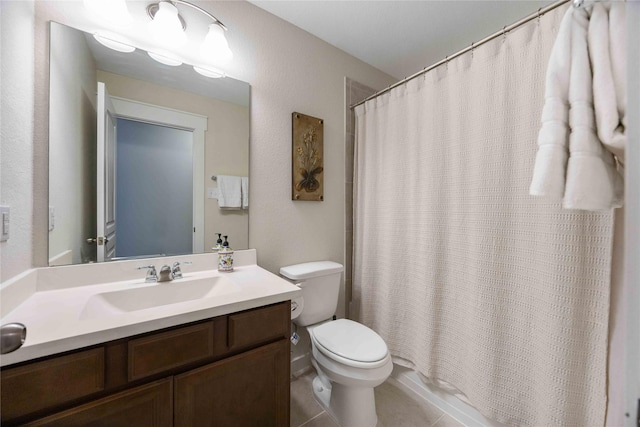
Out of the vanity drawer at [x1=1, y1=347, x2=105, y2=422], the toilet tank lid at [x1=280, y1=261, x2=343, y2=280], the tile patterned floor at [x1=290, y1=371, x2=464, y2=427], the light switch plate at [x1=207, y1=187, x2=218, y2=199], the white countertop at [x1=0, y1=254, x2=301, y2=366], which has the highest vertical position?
the light switch plate at [x1=207, y1=187, x2=218, y2=199]

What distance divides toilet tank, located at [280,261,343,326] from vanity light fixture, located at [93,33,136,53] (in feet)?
4.51

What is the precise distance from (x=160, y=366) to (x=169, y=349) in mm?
52

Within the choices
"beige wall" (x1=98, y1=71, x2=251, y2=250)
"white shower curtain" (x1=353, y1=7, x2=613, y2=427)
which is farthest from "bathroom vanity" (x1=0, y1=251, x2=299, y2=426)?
"white shower curtain" (x1=353, y1=7, x2=613, y2=427)

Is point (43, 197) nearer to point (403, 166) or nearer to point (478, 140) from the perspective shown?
point (403, 166)

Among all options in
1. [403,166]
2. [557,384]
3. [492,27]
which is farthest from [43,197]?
[492,27]

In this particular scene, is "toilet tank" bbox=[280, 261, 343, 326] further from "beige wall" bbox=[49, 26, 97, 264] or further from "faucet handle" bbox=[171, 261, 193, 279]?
"beige wall" bbox=[49, 26, 97, 264]

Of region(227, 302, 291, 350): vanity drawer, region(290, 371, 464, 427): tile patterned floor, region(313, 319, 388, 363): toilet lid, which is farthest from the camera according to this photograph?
region(290, 371, 464, 427): tile patterned floor

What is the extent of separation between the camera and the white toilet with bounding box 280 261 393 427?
3.88ft

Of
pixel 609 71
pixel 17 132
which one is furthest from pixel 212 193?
pixel 609 71

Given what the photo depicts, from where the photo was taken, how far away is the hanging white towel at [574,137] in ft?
2.19

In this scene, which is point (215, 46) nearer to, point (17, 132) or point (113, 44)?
point (113, 44)

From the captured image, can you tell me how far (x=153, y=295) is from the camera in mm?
1038

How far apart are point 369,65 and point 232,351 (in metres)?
2.24

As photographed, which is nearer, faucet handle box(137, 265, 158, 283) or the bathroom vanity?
the bathroom vanity
